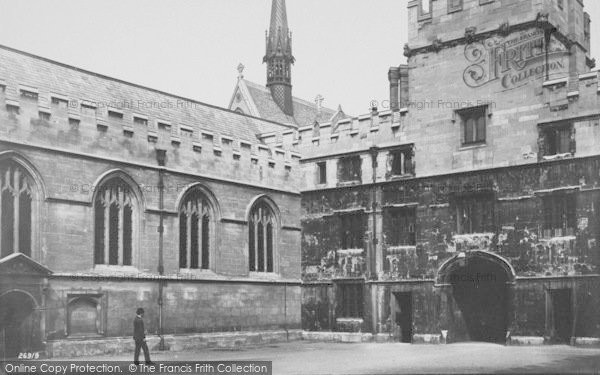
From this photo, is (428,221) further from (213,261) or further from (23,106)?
(23,106)

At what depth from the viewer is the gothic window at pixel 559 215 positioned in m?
24.1

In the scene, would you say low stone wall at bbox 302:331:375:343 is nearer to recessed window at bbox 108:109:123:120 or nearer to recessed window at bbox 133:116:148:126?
recessed window at bbox 133:116:148:126

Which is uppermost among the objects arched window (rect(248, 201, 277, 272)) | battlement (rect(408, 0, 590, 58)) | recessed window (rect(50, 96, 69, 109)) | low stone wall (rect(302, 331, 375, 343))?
battlement (rect(408, 0, 590, 58))

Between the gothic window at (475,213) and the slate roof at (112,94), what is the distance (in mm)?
9387

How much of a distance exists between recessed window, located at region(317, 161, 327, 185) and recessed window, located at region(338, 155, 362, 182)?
0.78 meters

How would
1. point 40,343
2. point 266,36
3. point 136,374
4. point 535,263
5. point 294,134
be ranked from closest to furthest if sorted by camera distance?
point 136,374
point 40,343
point 535,263
point 294,134
point 266,36

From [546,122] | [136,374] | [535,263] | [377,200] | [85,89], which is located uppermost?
[85,89]

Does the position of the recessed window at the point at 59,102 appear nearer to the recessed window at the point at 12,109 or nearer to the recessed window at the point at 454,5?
the recessed window at the point at 12,109

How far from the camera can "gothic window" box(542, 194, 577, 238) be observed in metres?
24.1

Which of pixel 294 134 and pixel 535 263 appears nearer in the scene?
pixel 535 263

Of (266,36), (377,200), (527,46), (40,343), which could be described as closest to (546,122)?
(527,46)

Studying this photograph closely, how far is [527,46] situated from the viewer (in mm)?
25641

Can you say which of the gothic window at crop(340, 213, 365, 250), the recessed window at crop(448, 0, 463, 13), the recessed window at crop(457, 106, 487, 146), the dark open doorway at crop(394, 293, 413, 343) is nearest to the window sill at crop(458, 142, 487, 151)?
the recessed window at crop(457, 106, 487, 146)

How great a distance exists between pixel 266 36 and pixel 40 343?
3960cm
